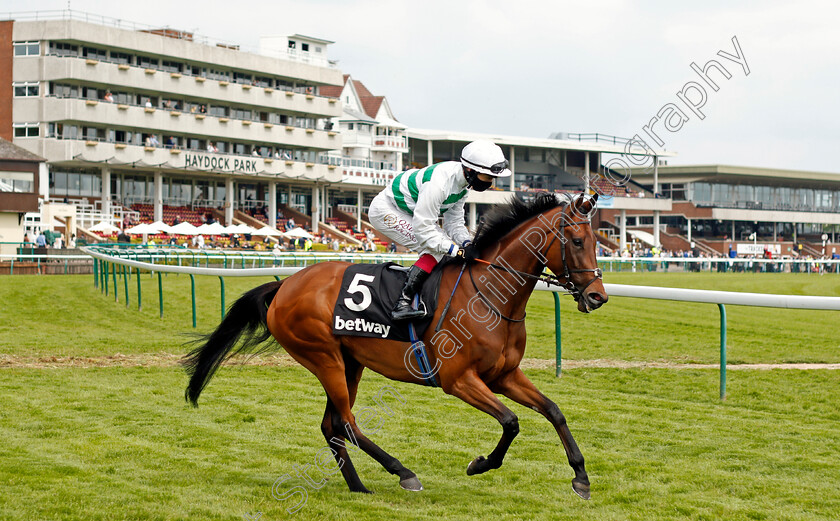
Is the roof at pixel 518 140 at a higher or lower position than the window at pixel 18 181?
higher

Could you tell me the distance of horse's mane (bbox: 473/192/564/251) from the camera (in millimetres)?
4746

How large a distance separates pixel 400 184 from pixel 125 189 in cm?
4080

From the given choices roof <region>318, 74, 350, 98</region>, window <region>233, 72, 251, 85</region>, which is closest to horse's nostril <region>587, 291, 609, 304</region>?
window <region>233, 72, 251, 85</region>

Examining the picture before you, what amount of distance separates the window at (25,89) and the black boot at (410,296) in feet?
130

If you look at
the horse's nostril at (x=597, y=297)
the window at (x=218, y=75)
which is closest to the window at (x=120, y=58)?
the window at (x=218, y=75)

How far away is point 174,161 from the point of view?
42844 mm

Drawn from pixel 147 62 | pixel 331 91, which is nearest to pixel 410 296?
pixel 147 62

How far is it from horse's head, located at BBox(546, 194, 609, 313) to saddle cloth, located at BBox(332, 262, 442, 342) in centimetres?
63

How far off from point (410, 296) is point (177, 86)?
41.6 metres

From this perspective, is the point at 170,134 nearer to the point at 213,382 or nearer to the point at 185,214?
the point at 185,214

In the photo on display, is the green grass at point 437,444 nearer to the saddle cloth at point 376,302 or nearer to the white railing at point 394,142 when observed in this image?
the saddle cloth at point 376,302

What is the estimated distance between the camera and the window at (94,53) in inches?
1598

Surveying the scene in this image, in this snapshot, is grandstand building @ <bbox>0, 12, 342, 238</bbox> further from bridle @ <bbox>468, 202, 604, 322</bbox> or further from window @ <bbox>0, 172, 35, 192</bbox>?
bridle @ <bbox>468, 202, 604, 322</bbox>

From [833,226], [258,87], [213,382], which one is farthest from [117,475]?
[833,226]
